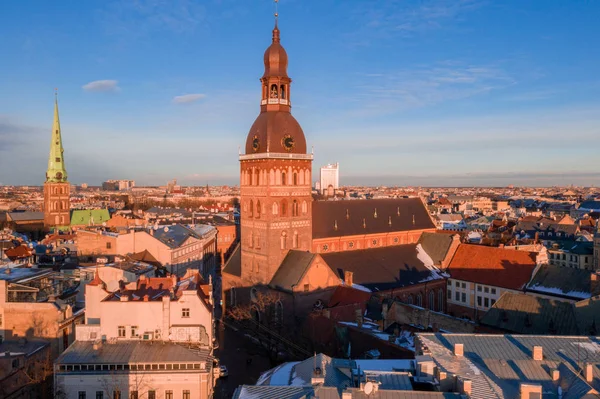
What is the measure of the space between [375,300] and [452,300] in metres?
19.6

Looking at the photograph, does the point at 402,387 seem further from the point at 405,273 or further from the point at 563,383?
the point at 405,273

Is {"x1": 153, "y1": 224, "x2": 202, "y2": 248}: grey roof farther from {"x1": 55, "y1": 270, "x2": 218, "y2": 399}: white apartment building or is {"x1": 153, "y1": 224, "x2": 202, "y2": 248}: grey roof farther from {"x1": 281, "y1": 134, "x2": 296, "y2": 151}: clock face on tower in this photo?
{"x1": 55, "y1": 270, "x2": 218, "y2": 399}: white apartment building

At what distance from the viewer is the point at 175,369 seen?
34.3m

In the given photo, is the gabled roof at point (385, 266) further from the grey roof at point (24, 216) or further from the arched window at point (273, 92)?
the grey roof at point (24, 216)

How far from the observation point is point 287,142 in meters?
56.9

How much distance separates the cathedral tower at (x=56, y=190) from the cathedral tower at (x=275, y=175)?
3166 inches

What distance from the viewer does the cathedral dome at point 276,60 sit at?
57375 millimetres

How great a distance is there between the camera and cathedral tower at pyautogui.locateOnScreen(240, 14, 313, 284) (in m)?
56.6

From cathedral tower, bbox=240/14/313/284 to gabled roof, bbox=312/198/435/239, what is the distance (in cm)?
396

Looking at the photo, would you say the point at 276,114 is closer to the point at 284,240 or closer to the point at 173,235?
the point at 284,240

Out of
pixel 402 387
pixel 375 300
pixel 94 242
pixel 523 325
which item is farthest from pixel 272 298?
pixel 94 242

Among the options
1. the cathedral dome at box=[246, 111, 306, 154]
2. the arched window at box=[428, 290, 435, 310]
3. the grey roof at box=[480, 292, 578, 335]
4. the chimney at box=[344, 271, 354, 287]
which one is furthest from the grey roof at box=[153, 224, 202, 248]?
the grey roof at box=[480, 292, 578, 335]

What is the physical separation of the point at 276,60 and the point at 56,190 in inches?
3504

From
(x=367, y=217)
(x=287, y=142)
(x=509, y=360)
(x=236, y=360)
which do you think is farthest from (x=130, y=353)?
(x=367, y=217)
